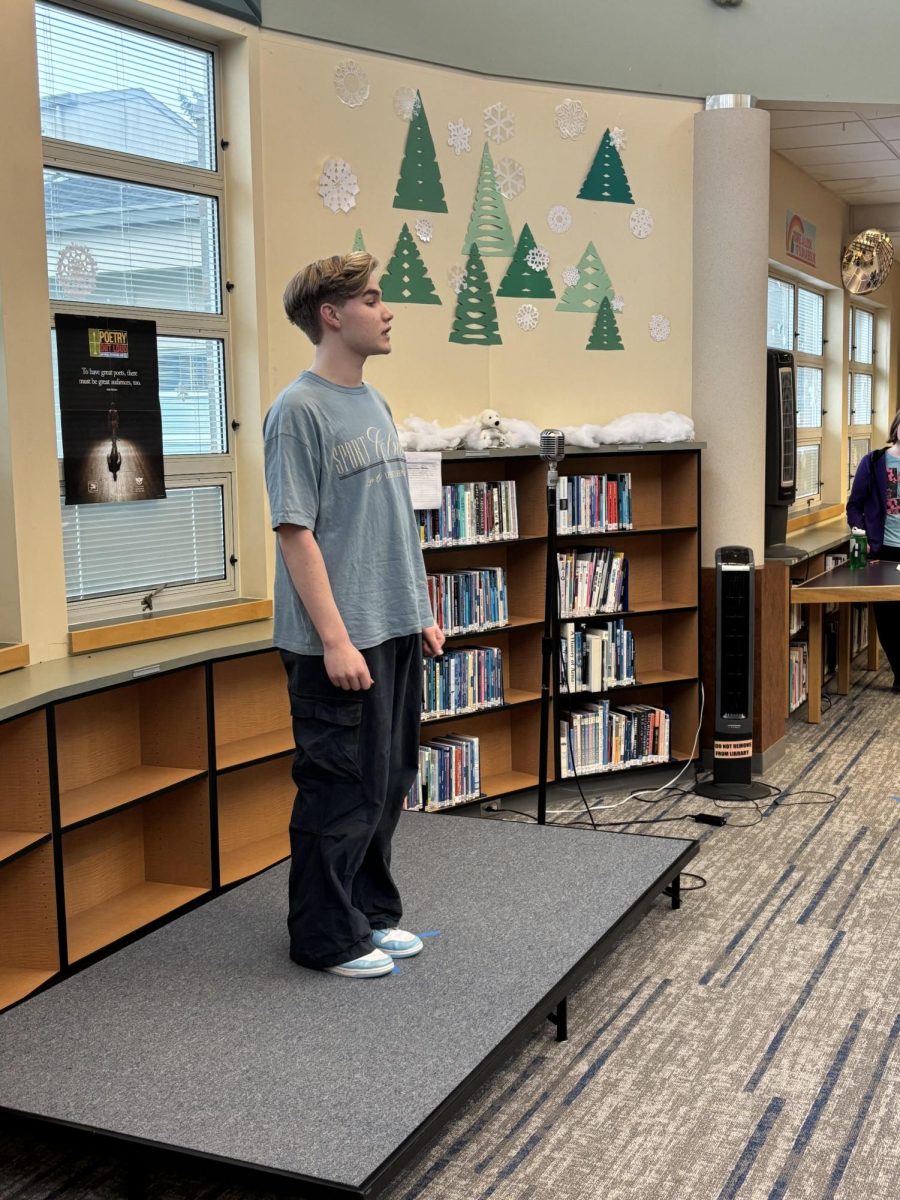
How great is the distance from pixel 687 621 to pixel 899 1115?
9.50 feet

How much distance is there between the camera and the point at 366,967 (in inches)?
115

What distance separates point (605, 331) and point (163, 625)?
239 cm

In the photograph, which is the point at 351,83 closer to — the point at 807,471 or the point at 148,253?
the point at 148,253

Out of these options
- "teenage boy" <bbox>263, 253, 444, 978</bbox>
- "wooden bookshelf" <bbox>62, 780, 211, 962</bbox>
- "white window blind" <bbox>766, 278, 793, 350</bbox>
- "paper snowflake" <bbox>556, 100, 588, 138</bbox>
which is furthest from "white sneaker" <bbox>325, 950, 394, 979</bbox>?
"white window blind" <bbox>766, 278, 793, 350</bbox>

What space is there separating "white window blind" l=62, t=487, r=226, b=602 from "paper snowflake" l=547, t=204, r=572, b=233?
1.85 m

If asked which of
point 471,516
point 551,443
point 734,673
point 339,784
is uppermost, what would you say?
point 551,443

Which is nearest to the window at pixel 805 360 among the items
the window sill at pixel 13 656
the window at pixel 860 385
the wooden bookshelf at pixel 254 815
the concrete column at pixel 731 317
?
the window at pixel 860 385

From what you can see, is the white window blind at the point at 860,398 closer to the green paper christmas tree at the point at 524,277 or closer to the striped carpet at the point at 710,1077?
the green paper christmas tree at the point at 524,277

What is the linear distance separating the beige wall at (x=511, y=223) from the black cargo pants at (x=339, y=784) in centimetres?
178

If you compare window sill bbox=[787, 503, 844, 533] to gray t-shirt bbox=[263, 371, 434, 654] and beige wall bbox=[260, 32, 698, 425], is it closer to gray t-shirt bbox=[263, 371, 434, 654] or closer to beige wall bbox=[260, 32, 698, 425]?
beige wall bbox=[260, 32, 698, 425]

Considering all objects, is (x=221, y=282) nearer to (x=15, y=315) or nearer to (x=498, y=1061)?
(x=15, y=315)

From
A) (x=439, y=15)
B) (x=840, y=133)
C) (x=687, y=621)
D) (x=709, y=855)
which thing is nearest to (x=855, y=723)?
(x=687, y=621)

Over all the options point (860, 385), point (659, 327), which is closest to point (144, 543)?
point (659, 327)

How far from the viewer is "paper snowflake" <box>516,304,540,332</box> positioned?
511 centimetres
